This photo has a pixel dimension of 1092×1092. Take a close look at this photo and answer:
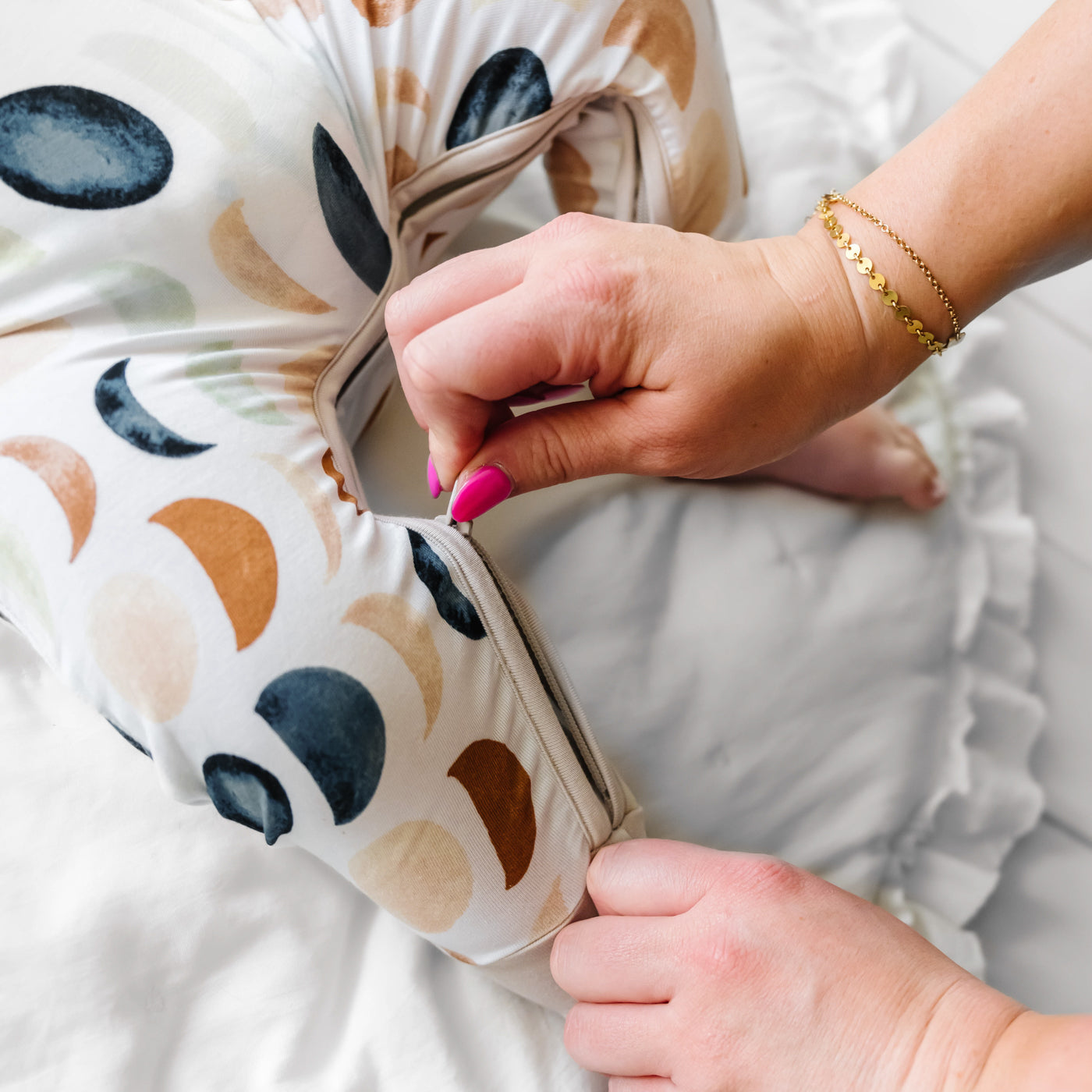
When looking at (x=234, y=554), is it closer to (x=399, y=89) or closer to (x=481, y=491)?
(x=481, y=491)

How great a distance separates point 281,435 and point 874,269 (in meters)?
0.38

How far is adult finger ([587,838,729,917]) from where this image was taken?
23.8 inches

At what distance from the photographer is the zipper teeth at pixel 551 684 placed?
0.61 meters

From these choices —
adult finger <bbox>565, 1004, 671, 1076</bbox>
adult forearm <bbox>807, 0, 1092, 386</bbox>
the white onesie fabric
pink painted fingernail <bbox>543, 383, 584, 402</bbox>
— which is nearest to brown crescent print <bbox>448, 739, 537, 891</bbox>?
the white onesie fabric

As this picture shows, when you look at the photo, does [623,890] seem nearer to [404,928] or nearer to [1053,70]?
[404,928]

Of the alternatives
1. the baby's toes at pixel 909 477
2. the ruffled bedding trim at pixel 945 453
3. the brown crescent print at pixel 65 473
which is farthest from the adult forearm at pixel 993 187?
the brown crescent print at pixel 65 473

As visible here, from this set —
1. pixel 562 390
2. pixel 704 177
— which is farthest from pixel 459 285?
A: pixel 704 177

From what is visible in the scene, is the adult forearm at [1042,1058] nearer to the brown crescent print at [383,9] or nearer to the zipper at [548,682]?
the zipper at [548,682]

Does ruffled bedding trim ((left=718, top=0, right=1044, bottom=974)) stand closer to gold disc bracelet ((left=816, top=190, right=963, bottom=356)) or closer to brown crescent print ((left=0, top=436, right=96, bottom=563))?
gold disc bracelet ((left=816, top=190, right=963, bottom=356))

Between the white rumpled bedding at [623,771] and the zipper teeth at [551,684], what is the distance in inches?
3.8

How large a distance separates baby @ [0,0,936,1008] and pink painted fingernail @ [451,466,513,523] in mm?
26

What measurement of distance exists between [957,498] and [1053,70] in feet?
1.48

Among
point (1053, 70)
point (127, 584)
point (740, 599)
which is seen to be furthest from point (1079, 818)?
point (127, 584)

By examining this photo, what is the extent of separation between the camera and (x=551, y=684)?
0.62m
